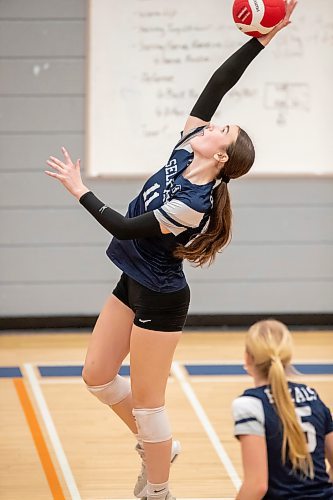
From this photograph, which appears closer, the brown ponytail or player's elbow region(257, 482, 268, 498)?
player's elbow region(257, 482, 268, 498)

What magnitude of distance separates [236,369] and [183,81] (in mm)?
2150

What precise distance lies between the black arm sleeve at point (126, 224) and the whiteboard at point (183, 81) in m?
3.58

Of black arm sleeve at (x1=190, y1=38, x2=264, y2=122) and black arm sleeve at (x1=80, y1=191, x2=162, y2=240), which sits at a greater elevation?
black arm sleeve at (x1=190, y1=38, x2=264, y2=122)

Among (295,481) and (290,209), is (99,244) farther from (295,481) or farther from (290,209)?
(295,481)

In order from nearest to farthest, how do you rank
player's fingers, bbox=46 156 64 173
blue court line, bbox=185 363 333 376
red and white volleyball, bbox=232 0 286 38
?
player's fingers, bbox=46 156 64 173 → red and white volleyball, bbox=232 0 286 38 → blue court line, bbox=185 363 333 376

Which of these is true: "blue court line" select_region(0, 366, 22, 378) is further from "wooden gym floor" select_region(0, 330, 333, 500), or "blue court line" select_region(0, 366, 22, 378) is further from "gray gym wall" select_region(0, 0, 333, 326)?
"gray gym wall" select_region(0, 0, 333, 326)

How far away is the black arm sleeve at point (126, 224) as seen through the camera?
3824 millimetres

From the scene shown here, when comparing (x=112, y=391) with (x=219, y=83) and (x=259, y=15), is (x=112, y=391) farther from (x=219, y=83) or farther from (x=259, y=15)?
(x=259, y=15)

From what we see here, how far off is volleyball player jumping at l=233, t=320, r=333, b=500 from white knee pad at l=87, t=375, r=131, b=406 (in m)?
1.28

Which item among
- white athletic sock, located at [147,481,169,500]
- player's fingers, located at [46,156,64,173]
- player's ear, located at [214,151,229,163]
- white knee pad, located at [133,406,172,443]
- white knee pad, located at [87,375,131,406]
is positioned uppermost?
player's ear, located at [214,151,229,163]

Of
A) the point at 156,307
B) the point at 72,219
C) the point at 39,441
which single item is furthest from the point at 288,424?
the point at 72,219

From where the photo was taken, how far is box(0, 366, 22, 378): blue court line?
20.9 ft

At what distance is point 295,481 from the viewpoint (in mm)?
2980

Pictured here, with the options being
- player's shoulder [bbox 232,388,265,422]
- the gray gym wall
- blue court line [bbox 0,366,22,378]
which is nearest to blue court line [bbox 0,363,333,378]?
blue court line [bbox 0,366,22,378]
